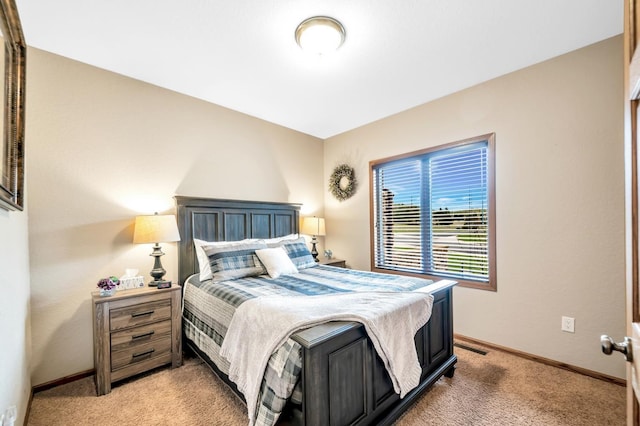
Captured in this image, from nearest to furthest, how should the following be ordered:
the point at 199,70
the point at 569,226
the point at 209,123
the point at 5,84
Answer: the point at 5,84 → the point at 569,226 → the point at 199,70 → the point at 209,123

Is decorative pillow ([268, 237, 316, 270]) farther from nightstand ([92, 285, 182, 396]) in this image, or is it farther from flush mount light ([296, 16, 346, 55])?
flush mount light ([296, 16, 346, 55])

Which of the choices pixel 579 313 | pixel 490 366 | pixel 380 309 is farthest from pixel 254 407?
pixel 579 313

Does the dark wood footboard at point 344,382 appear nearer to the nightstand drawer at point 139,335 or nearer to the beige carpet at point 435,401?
the beige carpet at point 435,401

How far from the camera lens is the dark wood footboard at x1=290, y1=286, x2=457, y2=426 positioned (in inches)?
49.3

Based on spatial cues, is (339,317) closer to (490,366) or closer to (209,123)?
(490,366)

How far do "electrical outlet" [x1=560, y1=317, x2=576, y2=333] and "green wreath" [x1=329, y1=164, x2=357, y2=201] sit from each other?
2.57 meters

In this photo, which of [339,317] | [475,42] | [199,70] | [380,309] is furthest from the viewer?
[199,70]

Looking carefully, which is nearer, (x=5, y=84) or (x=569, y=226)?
(x=5, y=84)

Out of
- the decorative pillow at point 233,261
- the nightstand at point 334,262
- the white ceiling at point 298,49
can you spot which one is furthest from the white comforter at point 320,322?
the white ceiling at point 298,49

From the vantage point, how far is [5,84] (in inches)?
53.6

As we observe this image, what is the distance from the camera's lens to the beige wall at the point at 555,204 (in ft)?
6.99

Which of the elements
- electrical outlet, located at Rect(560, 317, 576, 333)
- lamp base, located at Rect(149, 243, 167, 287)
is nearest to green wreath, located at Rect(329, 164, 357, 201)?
lamp base, located at Rect(149, 243, 167, 287)

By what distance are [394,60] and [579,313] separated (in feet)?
8.40

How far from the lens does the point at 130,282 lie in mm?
2340
